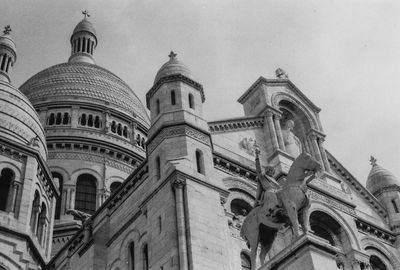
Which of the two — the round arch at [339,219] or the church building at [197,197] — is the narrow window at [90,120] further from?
the round arch at [339,219]

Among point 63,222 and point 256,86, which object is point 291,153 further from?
point 63,222

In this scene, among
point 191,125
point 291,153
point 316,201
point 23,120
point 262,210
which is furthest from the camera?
point 23,120

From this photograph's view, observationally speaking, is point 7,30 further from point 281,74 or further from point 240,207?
point 240,207

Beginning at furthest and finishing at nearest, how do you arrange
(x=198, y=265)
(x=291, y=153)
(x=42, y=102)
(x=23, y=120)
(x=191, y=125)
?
(x=42, y=102) → (x=23, y=120) → (x=291, y=153) → (x=191, y=125) → (x=198, y=265)

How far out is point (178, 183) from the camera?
20391 millimetres

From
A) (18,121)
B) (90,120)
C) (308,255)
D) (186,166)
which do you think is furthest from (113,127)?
(308,255)

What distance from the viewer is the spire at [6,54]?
39.5 metres

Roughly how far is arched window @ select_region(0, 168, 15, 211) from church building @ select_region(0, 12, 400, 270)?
0.18 feet

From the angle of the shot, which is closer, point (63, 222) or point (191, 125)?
point (191, 125)

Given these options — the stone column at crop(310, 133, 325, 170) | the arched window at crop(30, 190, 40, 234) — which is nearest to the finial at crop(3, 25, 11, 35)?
the arched window at crop(30, 190, 40, 234)

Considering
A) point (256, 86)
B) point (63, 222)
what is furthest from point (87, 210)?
point (256, 86)

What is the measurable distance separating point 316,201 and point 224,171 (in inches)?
159

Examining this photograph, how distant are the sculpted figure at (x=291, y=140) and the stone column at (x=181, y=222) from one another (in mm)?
8240

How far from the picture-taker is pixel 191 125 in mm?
22719
